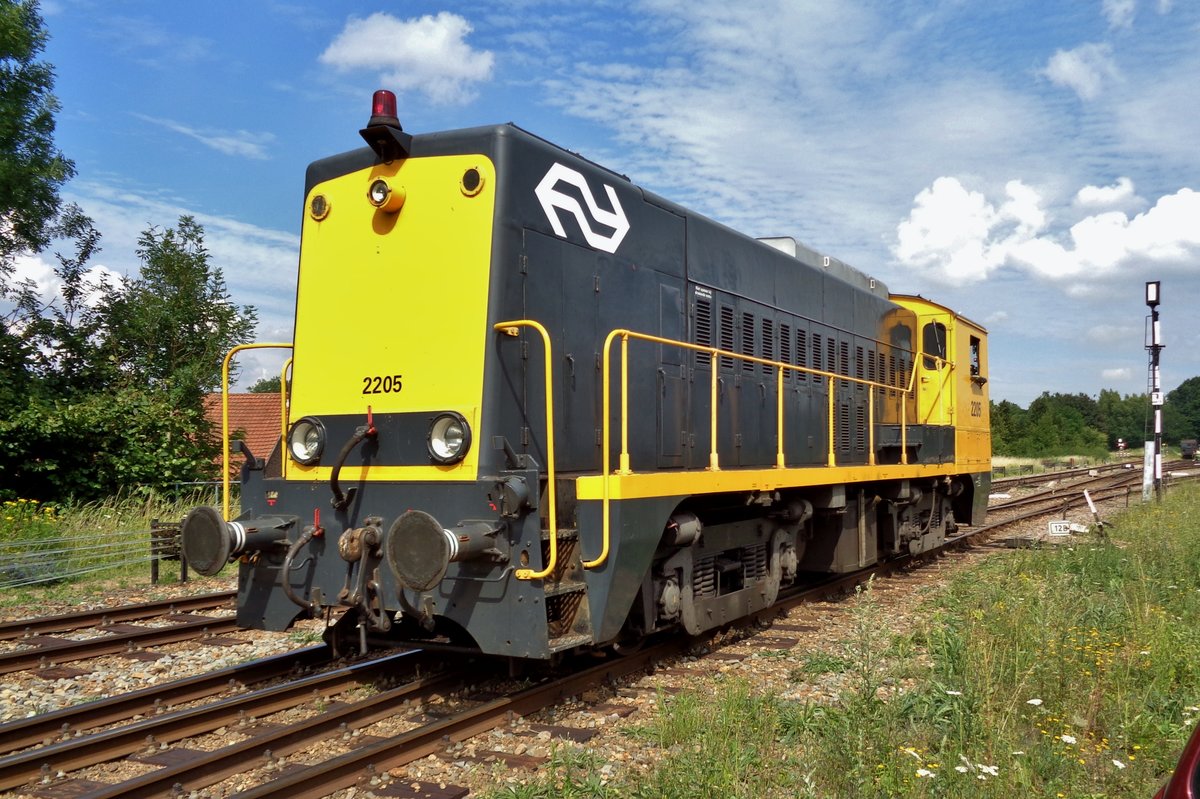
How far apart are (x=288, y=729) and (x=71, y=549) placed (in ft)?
26.6

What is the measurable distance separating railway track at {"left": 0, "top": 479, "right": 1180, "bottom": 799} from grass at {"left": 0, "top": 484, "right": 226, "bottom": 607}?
5.44 meters

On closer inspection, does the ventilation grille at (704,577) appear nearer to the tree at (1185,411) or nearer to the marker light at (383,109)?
the marker light at (383,109)

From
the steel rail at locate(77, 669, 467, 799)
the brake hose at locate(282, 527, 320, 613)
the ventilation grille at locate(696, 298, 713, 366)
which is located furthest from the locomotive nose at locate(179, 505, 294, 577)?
the ventilation grille at locate(696, 298, 713, 366)

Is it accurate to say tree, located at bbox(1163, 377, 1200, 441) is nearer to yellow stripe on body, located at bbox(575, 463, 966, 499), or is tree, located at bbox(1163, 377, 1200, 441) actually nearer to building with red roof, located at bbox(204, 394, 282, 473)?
building with red roof, located at bbox(204, 394, 282, 473)

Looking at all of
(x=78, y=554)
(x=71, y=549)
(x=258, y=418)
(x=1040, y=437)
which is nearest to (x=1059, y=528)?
(x=71, y=549)

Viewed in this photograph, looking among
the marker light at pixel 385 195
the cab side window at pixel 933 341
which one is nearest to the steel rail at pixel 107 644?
the marker light at pixel 385 195

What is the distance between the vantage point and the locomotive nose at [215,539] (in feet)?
17.0

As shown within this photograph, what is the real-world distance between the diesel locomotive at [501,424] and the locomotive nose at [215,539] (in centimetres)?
1

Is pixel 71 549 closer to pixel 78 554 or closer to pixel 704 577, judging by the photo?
pixel 78 554

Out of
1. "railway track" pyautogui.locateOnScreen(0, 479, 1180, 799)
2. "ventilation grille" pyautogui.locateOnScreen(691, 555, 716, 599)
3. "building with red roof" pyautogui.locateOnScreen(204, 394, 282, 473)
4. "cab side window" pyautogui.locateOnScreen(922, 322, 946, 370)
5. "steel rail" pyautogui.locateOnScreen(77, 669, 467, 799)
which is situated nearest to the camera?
"steel rail" pyautogui.locateOnScreen(77, 669, 467, 799)

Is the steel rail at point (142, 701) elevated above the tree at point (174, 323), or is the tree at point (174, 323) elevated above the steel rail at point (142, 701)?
the tree at point (174, 323)

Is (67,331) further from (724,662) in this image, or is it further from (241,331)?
(724,662)

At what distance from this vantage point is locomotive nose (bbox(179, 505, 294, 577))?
204 inches

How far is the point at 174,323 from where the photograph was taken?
1833 centimetres
